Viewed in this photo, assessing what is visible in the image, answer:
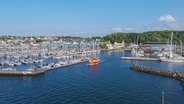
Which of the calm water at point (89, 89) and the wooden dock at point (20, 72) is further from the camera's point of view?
the wooden dock at point (20, 72)

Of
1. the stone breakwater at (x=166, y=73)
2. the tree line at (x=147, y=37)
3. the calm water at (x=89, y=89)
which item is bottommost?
the calm water at (x=89, y=89)

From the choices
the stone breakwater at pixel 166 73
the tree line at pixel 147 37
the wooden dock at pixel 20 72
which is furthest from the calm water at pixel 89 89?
the tree line at pixel 147 37

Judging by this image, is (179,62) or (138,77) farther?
(179,62)

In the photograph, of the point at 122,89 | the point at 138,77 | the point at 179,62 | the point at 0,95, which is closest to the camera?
the point at 0,95

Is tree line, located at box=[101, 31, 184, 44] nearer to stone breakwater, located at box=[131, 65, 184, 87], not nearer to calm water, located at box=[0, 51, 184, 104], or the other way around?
stone breakwater, located at box=[131, 65, 184, 87]

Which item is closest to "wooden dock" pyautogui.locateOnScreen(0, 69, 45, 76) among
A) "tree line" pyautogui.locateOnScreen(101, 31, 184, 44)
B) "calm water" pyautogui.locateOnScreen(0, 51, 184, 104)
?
"calm water" pyautogui.locateOnScreen(0, 51, 184, 104)

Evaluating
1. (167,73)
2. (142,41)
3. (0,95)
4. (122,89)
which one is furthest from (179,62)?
(142,41)

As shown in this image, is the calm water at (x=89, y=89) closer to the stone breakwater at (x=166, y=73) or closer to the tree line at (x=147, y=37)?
the stone breakwater at (x=166, y=73)

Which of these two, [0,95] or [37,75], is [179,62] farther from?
[0,95]

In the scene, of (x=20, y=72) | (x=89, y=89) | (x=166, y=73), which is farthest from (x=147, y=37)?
(x=89, y=89)
